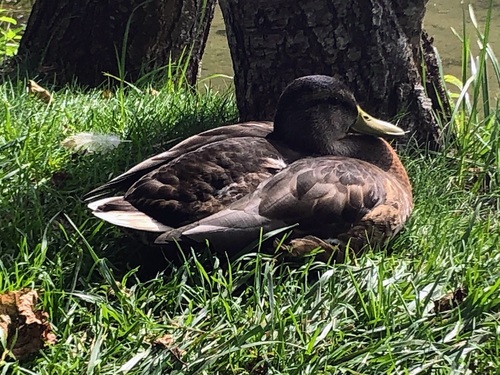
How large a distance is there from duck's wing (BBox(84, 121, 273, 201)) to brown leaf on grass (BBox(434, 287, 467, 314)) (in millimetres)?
1032

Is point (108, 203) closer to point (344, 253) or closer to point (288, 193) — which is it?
point (288, 193)

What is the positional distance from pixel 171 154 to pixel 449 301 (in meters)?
1.19

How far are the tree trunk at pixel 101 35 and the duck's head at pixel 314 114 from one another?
1908mm

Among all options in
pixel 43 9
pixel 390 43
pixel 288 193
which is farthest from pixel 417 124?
pixel 43 9

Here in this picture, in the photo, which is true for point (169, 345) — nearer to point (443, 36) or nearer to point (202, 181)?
point (202, 181)

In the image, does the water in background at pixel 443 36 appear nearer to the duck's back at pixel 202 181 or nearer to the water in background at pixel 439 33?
the water in background at pixel 439 33

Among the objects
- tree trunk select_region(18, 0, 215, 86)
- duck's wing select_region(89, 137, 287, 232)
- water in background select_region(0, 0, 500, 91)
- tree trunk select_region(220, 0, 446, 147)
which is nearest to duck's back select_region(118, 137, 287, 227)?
duck's wing select_region(89, 137, 287, 232)

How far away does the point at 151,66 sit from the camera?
5.23m

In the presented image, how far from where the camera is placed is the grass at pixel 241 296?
2.52 m

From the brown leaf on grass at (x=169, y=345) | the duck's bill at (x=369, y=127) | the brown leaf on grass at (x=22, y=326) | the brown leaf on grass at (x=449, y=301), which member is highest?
the duck's bill at (x=369, y=127)

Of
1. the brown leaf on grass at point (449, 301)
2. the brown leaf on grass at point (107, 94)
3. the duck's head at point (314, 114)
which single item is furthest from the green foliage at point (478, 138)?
the brown leaf on grass at point (107, 94)

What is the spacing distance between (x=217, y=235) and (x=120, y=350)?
531 millimetres

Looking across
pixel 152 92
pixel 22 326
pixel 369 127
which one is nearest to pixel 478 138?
pixel 369 127

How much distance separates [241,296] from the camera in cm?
282
